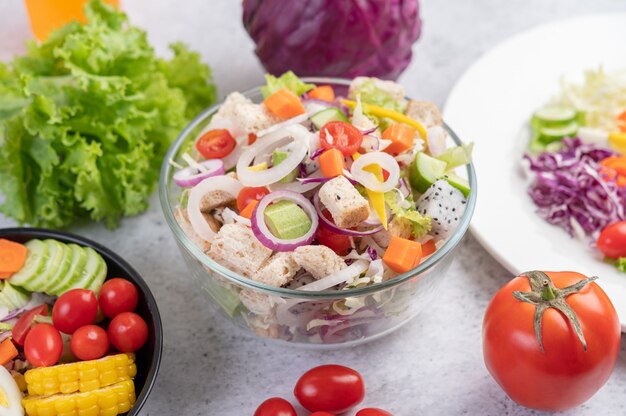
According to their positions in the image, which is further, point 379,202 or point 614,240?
point 614,240

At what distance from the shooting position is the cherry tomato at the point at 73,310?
2250 millimetres

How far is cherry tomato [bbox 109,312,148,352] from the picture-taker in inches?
87.1

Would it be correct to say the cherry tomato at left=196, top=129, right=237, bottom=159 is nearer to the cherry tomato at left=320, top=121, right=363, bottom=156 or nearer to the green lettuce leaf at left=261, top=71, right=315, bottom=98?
the green lettuce leaf at left=261, top=71, right=315, bottom=98

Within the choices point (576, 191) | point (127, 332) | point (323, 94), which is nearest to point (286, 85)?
point (323, 94)

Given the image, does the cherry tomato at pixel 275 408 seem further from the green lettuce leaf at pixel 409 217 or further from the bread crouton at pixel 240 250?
the green lettuce leaf at pixel 409 217

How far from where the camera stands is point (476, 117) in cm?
308

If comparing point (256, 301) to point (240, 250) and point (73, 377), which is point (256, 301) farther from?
point (73, 377)

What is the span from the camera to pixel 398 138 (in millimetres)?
2389

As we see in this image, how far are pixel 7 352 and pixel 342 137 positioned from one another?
112cm

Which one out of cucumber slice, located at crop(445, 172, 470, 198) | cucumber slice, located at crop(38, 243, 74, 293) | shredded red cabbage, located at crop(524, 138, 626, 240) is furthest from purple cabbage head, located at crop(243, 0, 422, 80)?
cucumber slice, located at crop(38, 243, 74, 293)

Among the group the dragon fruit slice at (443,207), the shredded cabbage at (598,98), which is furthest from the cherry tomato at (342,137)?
the shredded cabbage at (598,98)

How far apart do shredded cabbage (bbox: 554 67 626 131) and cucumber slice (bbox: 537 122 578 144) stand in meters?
0.08

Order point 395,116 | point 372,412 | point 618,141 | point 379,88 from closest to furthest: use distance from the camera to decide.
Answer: point 372,412 < point 395,116 < point 379,88 < point 618,141

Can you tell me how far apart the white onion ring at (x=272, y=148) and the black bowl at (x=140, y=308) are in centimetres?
44
